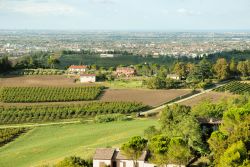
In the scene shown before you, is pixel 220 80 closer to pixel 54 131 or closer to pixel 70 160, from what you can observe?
pixel 54 131

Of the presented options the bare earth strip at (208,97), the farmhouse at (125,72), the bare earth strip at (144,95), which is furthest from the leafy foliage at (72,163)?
the farmhouse at (125,72)

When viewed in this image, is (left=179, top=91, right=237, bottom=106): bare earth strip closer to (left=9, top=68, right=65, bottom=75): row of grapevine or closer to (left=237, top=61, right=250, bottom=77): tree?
(left=237, top=61, right=250, bottom=77): tree

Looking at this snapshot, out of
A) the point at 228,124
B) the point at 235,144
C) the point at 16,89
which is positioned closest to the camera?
the point at 235,144

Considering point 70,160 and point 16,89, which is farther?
point 16,89

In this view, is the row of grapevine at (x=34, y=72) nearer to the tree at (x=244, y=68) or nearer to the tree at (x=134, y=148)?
the tree at (x=244, y=68)

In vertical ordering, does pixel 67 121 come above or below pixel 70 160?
below

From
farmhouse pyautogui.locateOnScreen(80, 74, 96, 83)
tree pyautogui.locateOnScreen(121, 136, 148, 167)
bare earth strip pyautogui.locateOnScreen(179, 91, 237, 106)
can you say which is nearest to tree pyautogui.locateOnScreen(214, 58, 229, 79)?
bare earth strip pyautogui.locateOnScreen(179, 91, 237, 106)

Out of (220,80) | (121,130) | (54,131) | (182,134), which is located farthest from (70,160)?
(220,80)
